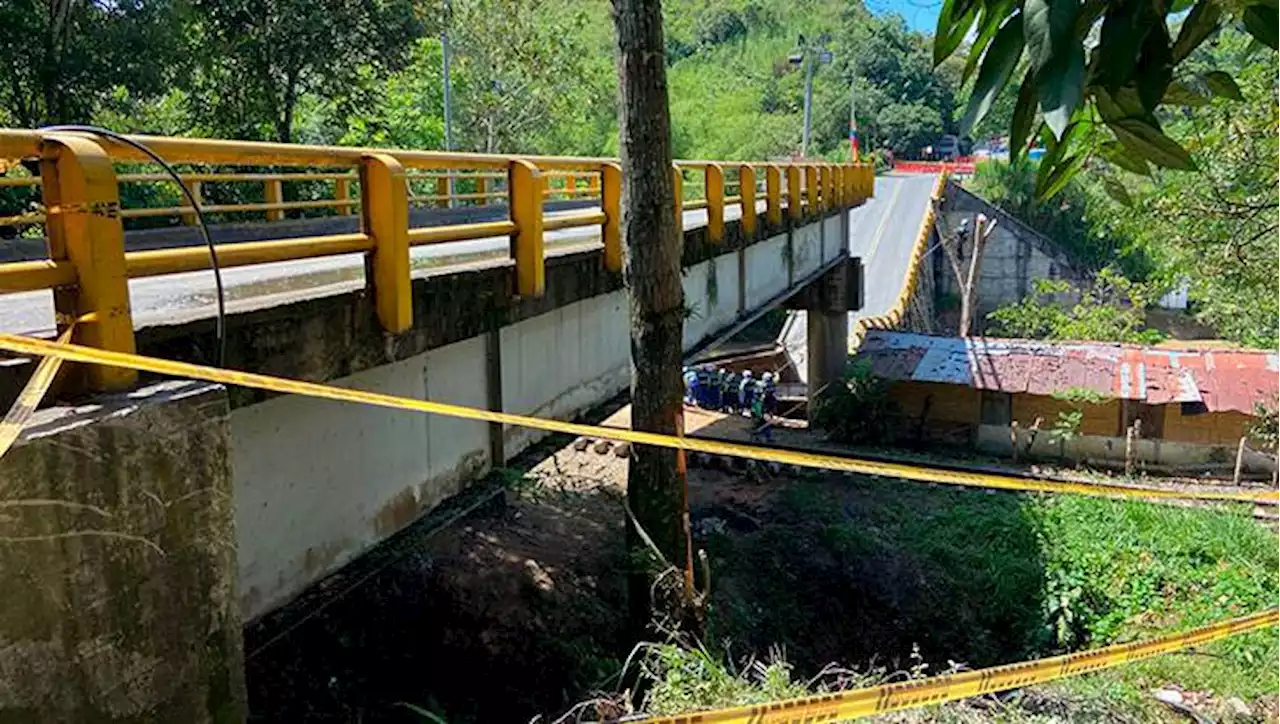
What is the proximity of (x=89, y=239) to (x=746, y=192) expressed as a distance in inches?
353

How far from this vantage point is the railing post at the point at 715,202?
9.55 metres

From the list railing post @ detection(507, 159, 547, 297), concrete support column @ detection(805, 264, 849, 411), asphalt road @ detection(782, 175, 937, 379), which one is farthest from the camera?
asphalt road @ detection(782, 175, 937, 379)

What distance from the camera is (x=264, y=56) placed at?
1845 cm

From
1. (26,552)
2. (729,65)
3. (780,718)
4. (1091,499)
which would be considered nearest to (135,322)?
(26,552)

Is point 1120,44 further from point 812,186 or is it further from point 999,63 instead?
point 812,186

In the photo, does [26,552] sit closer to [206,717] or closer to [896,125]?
[206,717]

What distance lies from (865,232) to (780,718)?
43.2 m

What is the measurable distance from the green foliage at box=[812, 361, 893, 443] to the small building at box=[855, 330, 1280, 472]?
525 mm

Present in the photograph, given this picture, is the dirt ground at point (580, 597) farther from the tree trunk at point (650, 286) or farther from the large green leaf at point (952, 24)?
the large green leaf at point (952, 24)

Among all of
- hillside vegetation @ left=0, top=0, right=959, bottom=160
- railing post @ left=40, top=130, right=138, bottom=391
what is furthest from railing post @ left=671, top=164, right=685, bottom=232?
railing post @ left=40, top=130, right=138, bottom=391

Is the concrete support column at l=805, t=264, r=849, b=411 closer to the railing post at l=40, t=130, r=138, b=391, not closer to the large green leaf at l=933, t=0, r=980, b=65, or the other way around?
the railing post at l=40, t=130, r=138, b=391

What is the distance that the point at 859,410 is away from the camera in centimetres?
2058

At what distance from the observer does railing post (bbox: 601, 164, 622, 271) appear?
704cm

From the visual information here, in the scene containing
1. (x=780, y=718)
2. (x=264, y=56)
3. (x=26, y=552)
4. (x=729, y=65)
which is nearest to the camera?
(x=26, y=552)
